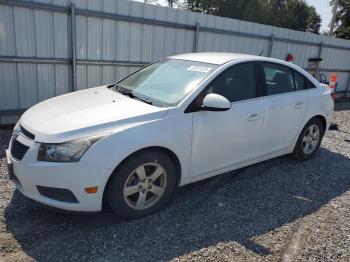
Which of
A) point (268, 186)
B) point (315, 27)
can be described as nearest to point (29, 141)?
point (268, 186)

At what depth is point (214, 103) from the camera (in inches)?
143

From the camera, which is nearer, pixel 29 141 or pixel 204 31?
pixel 29 141

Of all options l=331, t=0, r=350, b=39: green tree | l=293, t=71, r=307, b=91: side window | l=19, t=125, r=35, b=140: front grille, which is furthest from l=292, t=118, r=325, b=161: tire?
l=331, t=0, r=350, b=39: green tree

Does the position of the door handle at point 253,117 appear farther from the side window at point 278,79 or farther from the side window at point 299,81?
the side window at point 299,81

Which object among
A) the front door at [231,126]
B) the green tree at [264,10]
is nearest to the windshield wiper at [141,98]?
the front door at [231,126]

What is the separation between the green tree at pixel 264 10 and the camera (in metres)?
44.8

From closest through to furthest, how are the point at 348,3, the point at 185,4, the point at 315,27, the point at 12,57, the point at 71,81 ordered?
the point at 12,57 → the point at 71,81 → the point at 348,3 → the point at 185,4 → the point at 315,27

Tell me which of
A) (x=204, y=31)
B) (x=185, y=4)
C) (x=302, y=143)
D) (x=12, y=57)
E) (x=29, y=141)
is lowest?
(x=302, y=143)

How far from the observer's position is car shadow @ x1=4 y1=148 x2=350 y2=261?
3.08 metres

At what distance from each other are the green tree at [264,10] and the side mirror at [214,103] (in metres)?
44.1

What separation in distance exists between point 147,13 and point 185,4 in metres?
41.1

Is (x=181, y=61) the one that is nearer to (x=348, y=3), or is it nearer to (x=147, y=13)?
(x=147, y=13)

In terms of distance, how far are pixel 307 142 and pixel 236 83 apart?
1995 millimetres

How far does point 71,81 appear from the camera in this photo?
695 cm
